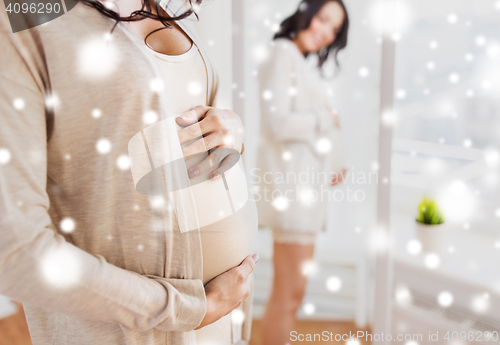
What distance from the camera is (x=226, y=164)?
71 cm

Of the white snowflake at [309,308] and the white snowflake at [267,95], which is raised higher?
the white snowflake at [267,95]

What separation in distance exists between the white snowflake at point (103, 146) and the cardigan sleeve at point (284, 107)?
2.17 feet

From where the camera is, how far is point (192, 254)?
0.59m

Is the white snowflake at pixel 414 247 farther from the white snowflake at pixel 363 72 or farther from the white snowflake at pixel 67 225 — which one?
the white snowflake at pixel 67 225

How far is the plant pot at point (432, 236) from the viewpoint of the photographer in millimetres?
1201

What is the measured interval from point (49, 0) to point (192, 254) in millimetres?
447

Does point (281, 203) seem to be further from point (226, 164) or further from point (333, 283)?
point (226, 164)

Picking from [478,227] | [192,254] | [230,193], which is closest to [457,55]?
[478,227]

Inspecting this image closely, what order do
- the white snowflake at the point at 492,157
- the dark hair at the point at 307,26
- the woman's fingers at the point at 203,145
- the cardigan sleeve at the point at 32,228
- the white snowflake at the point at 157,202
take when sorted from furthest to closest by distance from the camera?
the white snowflake at the point at 492,157 → the dark hair at the point at 307,26 → the woman's fingers at the point at 203,145 → the white snowflake at the point at 157,202 → the cardigan sleeve at the point at 32,228

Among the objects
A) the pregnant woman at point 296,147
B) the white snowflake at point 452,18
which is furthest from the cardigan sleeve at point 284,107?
the white snowflake at point 452,18

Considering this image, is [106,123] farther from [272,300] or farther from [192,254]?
[272,300]

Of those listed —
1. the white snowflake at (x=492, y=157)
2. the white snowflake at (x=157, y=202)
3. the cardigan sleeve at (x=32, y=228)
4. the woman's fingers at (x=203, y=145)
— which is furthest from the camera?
the white snowflake at (x=492, y=157)

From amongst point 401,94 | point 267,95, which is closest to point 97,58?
point 267,95

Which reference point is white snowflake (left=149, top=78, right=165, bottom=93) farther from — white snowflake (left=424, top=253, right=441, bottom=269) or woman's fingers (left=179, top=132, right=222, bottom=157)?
white snowflake (left=424, top=253, right=441, bottom=269)
